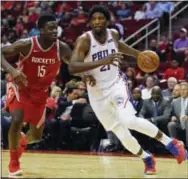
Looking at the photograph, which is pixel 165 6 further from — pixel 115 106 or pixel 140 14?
pixel 115 106

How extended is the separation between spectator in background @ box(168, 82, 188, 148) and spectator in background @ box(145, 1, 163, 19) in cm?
524

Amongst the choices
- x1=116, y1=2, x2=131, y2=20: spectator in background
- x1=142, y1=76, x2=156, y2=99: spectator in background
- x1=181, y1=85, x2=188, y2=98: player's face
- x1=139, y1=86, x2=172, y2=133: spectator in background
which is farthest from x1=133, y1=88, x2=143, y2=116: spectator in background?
x1=116, y1=2, x2=131, y2=20: spectator in background

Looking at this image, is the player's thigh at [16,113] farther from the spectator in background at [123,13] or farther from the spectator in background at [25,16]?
the spectator in background at [25,16]

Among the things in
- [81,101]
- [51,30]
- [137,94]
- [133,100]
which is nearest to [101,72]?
[51,30]

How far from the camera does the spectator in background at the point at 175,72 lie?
10849mm

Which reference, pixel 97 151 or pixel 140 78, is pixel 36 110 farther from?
pixel 140 78

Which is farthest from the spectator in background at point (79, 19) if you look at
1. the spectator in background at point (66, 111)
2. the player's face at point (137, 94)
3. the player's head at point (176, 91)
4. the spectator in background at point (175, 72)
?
the player's head at point (176, 91)

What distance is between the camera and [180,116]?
28.7 ft

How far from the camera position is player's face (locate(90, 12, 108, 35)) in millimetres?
6020

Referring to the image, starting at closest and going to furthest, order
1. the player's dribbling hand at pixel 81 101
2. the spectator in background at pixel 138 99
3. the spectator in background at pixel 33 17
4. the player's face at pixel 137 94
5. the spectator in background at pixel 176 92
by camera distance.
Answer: the spectator in background at pixel 176 92 → the spectator in background at pixel 138 99 → the player's face at pixel 137 94 → the player's dribbling hand at pixel 81 101 → the spectator in background at pixel 33 17

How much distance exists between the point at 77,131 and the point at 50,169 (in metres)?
2.82

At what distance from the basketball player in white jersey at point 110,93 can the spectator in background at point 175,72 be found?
15.4ft

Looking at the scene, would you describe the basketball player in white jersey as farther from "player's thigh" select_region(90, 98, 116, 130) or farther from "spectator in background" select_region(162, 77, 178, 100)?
"spectator in background" select_region(162, 77, 178, 100)

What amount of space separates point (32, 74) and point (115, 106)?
0.94 meters
